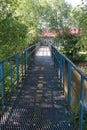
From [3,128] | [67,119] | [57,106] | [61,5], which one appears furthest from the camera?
[61,5]

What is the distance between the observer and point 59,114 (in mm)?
6301

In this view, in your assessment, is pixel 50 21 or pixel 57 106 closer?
pixel 57 106

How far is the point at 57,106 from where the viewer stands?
6898mm

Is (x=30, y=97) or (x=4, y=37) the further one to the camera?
(x=4, y=37)

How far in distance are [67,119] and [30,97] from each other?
6.51 ft

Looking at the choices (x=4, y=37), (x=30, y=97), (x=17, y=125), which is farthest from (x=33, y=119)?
(x=4, y=37)

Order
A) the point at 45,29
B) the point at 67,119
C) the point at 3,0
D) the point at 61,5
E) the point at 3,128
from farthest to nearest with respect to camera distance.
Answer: the point at 45,29 → the point at 61,5 → the point at 3,0 → the point at 67,119 → the point at 3,128

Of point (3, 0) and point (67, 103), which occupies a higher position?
point (3, 0)

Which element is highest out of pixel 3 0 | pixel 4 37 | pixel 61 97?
pixel 3 0

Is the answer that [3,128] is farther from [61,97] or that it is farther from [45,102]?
[61,97]

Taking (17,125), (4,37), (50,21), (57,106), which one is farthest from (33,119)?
(50,21)

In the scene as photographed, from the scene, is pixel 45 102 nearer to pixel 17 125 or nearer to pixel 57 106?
pixel 57 106

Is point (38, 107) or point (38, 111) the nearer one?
point (38, 111)

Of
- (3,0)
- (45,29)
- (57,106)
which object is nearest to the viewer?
(57,106)
